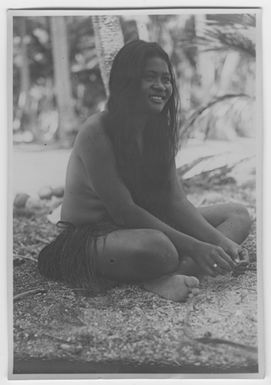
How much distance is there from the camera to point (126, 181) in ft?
4.37

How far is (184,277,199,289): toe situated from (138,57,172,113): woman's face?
436 mm

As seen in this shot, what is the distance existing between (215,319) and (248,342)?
0.10m

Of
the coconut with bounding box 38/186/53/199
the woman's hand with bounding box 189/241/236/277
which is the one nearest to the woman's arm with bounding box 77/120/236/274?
the woman's hand with bounding box 189/241/236/277

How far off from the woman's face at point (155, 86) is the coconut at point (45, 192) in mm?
314

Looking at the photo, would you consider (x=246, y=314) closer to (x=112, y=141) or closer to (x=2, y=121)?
(x=112, y=141)

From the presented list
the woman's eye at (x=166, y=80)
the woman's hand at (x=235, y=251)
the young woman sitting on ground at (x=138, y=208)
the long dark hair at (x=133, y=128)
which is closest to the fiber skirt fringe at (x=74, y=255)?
the young woman sitting on ground at (x=138, y=208)

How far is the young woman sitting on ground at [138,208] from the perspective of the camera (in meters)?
1.32

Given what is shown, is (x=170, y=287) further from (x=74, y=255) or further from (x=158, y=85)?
(x=158, y=85)

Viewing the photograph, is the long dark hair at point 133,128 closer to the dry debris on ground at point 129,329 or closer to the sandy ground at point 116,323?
the sandy ground at point 116,323

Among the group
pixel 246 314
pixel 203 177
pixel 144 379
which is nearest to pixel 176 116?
pixel 203 177

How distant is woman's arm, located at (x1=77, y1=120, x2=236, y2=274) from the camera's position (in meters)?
1.33

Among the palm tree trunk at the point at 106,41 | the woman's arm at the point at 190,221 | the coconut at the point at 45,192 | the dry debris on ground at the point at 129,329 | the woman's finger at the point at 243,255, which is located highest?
the palm tree trunk at the point at 106,41

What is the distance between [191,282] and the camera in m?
1.33

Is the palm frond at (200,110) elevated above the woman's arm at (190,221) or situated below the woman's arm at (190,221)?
above
